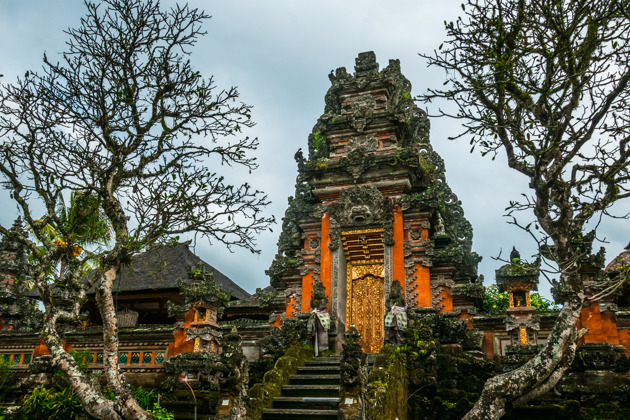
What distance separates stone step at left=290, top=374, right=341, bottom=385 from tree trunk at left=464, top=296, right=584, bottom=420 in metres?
2.91

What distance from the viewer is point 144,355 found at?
11375mm

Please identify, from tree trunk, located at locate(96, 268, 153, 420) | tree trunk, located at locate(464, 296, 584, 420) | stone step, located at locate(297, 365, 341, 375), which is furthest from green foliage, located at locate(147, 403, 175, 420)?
tree trunk, located at locate(464, 296, 584, 420)

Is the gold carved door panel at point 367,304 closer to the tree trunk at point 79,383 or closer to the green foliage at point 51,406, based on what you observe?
the green foliage at point 51,406

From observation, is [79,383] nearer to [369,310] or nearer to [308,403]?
[308,403]

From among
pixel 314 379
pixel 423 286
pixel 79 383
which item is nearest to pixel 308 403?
pixel 314 379

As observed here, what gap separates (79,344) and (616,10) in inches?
501

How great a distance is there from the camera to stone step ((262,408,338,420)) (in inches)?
305

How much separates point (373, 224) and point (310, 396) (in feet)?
15.4

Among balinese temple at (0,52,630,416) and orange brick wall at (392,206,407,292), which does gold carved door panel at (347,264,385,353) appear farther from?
orange brick wall at (392,206,407,292)

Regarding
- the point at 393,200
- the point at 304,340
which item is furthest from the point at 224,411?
the point at 393,200

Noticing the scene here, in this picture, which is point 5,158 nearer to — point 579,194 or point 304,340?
point 304,340

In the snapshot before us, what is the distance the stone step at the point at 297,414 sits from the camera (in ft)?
25.4

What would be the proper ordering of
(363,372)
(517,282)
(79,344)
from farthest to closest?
(79,344) → (517,282) → (363,372)

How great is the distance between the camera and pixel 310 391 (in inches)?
340
